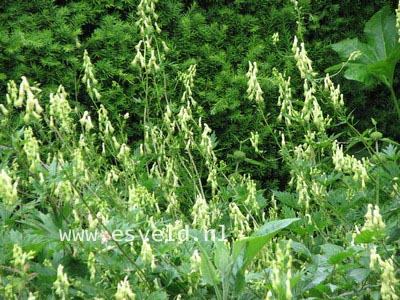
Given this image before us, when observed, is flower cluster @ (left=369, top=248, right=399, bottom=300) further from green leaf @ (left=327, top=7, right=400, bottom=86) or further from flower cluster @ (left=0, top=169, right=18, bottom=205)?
green leaf @ (left=327, top=7, right=400, bottom=86)

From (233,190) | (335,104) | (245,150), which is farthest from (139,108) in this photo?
(335,104)

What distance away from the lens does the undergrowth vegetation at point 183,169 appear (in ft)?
8.54

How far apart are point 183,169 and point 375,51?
7.81 ft

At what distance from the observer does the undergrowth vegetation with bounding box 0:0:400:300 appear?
2.60 metres

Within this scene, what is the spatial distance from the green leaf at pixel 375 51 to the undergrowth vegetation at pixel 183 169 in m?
0.02

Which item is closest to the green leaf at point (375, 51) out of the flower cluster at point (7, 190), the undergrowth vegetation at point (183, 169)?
the undergrowth vegetation at point (183, 169)

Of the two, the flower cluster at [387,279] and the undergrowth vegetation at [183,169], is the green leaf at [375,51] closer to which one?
the undergrowth vegetation at [183,169]

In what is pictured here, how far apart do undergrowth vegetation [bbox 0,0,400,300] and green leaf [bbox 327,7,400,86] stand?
17mm

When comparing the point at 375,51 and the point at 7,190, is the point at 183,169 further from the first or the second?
the point at 375,51

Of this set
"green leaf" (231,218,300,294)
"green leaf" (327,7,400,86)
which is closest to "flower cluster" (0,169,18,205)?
"green leaf" (231,218,300,294)

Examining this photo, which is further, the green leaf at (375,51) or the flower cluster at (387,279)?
the green leaf at (375,51)

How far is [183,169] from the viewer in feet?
14.2

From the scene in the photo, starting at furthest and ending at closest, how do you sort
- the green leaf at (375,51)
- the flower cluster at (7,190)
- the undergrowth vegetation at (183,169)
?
the green leaf at (375,51), the undergrowth vegetation at (183,169), the flower cluster at (7,190)

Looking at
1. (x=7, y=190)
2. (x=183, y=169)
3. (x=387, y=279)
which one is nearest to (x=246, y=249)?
(x=387, y=279)
